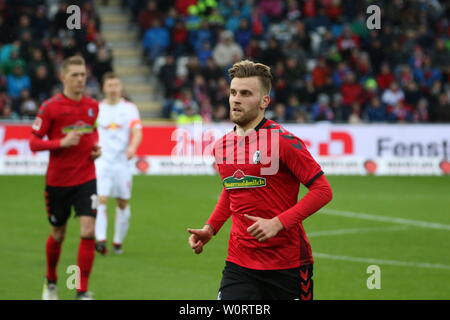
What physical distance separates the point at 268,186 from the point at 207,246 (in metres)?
7.17

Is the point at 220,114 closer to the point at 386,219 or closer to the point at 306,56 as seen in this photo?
the point at 306,56

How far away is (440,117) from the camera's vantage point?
2667 cm

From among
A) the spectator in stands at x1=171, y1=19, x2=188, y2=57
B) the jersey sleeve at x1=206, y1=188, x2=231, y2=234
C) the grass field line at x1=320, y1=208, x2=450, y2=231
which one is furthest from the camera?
the spectator in stands at x1=171, y1=19, x2=188, y2=57

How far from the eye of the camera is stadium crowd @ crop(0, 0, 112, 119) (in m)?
24.0

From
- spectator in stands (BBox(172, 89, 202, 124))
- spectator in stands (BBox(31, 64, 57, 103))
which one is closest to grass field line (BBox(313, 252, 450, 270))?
spectator in stands (BBox(172, 89, 202, 124))

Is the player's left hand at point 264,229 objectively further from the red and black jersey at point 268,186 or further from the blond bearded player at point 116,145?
the blond bearded player at point 116,145

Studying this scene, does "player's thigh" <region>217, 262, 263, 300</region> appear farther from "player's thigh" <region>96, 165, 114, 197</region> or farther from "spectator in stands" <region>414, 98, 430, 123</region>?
"spectator in stands" <region>414, 98, 430, 123</region>

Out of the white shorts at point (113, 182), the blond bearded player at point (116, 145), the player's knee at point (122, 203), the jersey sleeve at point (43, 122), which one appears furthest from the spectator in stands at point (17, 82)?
the jersey sleeve at point (43, 122)

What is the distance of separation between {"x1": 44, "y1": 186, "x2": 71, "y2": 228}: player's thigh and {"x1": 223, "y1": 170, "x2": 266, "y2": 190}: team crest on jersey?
3.80 metres

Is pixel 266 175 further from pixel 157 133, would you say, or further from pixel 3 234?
pixel 157 133

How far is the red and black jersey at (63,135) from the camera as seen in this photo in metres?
9.94

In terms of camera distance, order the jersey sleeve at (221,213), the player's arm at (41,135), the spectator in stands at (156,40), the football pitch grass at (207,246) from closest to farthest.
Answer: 1. the jersey sleeve at (221,213)
2. the player's arm at (41,135)
3. the football pitch grass at (207,246)
4. the spectator in stands at (156,40)

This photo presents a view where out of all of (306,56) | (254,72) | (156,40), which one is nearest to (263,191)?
(254,72)

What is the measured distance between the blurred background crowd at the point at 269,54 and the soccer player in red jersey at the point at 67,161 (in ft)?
44.3
